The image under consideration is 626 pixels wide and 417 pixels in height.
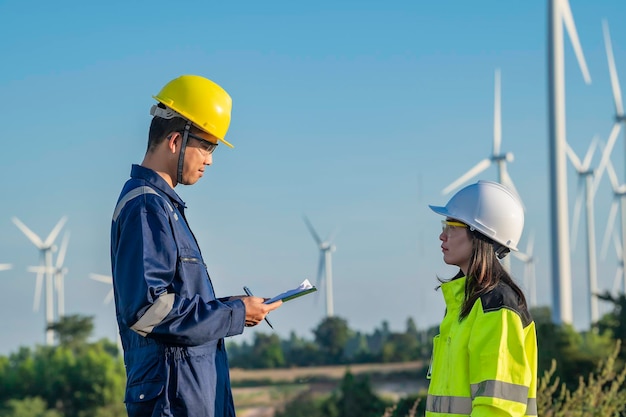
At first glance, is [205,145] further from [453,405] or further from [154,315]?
[453,405]

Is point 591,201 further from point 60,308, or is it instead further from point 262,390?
point 60,308

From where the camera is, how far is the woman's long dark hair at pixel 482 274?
4598 mm

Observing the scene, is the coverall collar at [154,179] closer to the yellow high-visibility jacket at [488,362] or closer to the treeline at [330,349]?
the yellow high-visibility jacket at [488,362]

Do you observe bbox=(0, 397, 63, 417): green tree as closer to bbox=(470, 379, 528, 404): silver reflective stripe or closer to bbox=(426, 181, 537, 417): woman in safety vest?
bbox=(426, 181, 537, 417): woman in safety vest

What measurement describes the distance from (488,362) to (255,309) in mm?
1071

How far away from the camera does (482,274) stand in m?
4.66

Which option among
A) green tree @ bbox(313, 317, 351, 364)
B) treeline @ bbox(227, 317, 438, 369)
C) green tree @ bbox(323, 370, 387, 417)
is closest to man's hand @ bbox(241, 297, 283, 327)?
green tree @ bbox(323, 370, 387, 417)

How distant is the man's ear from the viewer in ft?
15.5

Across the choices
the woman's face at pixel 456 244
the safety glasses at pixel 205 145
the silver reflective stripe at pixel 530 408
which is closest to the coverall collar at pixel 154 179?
the safety glasses at pixel 205 145

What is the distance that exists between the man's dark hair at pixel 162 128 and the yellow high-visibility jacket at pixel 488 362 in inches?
60.5

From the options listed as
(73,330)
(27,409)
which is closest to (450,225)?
(27,409)

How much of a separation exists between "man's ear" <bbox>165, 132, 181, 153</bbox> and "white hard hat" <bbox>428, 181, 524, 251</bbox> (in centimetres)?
131

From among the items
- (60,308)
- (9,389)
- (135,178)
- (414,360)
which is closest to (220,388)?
(135,178)

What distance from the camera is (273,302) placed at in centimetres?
472
